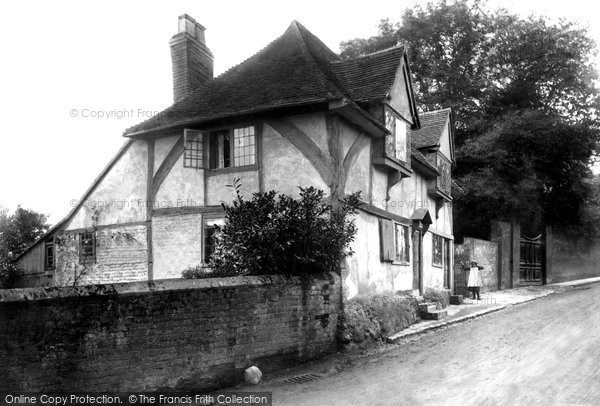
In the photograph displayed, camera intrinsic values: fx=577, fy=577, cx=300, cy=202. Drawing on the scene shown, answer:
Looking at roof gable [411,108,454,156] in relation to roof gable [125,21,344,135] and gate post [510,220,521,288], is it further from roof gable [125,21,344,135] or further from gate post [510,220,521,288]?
gate post [510,220,521,288]

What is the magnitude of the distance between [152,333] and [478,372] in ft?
16.9

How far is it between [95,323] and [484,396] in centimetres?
539

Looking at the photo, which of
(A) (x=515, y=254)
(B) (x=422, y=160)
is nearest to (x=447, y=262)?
(B) (x=422, y=160)

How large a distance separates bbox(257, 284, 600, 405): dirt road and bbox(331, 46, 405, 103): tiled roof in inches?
248

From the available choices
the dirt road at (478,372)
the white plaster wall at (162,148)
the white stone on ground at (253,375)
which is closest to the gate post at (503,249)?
the dirt road at (478,372)

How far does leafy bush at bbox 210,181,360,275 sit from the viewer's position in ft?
35.8

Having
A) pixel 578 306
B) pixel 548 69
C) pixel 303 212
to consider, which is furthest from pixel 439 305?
pixel 548 69

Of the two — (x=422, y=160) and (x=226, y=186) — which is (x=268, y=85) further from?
(x=422, y=160)

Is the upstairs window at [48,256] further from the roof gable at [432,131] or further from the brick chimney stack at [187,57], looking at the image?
the roof gable at [432,131]

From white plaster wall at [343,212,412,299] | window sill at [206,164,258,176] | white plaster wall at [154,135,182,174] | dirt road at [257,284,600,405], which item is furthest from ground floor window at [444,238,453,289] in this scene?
white plaster wall at [154,135,182,174]

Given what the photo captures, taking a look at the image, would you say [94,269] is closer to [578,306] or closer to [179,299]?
[179,299]

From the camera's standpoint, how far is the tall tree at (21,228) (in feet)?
125

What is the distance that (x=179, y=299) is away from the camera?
8836 millimetres

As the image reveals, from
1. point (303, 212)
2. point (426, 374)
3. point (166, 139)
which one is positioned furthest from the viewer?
point (166, 139)
